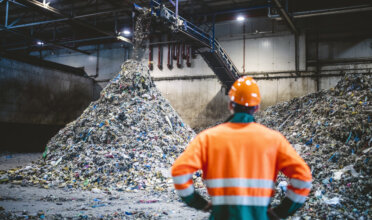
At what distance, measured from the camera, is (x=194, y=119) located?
50.4 ft

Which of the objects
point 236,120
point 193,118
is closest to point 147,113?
point 193,118

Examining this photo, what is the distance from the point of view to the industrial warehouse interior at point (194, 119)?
152cm

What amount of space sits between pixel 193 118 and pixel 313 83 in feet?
20.3

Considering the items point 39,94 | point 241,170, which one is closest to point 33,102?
point 39,94

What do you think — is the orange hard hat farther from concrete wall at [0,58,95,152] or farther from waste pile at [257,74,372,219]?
concrete wall at [0,58,95,152]

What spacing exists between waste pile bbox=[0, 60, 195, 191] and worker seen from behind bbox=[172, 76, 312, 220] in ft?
16.4

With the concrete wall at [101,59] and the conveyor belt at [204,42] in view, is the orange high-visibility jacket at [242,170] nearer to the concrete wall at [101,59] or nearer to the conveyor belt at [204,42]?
the conveyor belt at [204,42]

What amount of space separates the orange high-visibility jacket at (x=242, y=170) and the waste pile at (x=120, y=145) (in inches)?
197

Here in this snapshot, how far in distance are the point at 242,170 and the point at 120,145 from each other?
6608mm

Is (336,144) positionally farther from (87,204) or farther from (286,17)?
(286,17)

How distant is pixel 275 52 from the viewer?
46.6ft

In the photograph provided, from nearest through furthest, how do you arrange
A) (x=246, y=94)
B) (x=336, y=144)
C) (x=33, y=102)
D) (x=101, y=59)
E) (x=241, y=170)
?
(x=241, y=170)
(x=246, y=94)
(x=336, y=144)
(x=33, y=102)
(x=101, y=59)

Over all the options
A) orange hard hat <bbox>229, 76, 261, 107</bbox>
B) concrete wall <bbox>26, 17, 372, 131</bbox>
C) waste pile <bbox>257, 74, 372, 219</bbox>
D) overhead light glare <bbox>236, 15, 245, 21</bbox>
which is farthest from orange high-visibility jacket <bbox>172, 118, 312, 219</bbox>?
overhead light glare <bbox>236, 15, 245, 21</bbox>

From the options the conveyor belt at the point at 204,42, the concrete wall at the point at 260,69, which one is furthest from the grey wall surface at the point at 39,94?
the conveyor belt at the point at 204,42
